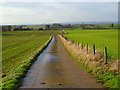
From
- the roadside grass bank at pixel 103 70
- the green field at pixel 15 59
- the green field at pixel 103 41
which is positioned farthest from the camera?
the green field at pixel 103 41

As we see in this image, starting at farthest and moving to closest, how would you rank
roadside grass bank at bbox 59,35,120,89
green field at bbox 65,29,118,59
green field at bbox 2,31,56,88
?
green field at bbox 65,29,118,59
green field at bbox 2,31,56,88
roadside grass bank at bbox 59,35,120,89

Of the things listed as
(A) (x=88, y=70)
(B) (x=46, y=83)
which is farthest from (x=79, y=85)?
(A) (x=88, y=70)

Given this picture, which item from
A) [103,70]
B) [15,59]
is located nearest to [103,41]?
[15,59]

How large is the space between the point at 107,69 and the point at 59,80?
2.66 meters

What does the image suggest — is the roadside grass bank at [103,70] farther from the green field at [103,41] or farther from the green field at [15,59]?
the green field at [15,59]

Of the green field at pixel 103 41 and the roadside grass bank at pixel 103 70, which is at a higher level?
the roadside grass bank at pixel 103 70

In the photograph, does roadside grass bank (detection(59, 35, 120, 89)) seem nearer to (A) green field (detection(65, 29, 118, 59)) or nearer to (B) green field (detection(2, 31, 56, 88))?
(A) green field (detection(65, 29, 118, 59))

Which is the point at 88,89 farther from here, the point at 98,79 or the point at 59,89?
the point at 98,79

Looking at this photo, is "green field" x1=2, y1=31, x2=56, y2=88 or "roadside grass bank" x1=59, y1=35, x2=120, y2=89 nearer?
"roadside grass bank" x1=59, y1=35, x2=120, y2=89

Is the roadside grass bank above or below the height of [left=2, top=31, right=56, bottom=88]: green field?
above

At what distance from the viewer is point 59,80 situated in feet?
51.0

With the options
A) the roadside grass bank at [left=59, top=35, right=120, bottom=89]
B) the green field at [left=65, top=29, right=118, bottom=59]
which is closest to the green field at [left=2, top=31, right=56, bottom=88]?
the roadside grass bank at [left=59, top=35, right=120, bottom=89]

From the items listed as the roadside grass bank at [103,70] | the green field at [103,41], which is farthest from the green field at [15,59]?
the green field at [103,41]

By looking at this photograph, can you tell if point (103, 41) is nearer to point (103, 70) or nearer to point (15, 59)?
point (15, 59)
